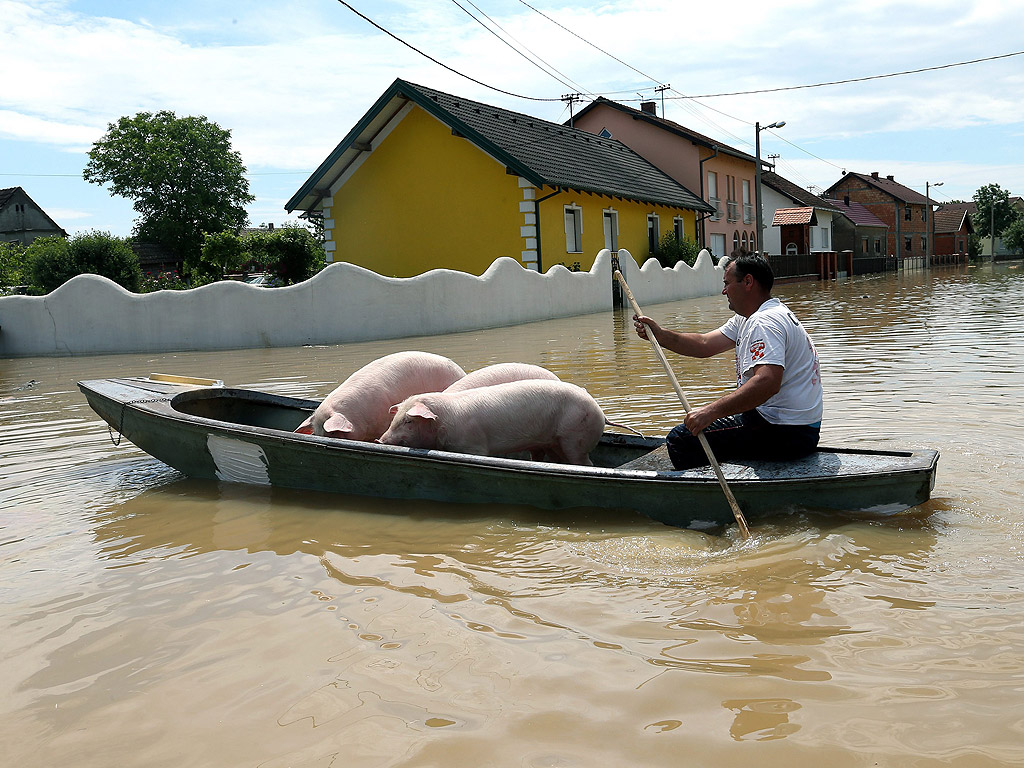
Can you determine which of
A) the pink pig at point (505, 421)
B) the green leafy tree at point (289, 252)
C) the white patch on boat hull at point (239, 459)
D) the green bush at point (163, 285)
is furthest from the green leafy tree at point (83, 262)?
the pink pig at point (505, 421)

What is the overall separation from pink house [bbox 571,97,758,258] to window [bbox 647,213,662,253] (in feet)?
7.58

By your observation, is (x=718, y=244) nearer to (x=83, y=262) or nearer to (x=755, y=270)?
(x=83, y=262)

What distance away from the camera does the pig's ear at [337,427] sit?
19.5 feet

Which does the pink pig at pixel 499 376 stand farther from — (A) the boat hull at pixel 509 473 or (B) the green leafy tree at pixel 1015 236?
(B) the green leafy tree at pixel 1015 236

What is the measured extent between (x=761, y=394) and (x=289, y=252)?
2423 cm

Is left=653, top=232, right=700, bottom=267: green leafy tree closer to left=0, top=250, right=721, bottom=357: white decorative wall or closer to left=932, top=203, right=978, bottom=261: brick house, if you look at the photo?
left=0, top=250, right=721, bottom=357: white decorative wall

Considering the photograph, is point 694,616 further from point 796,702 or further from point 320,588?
point 320,588

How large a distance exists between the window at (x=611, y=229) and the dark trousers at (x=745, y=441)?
84.0 feet

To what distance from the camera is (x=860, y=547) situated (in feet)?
14.8

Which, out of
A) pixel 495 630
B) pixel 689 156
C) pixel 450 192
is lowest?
pixel 495 630

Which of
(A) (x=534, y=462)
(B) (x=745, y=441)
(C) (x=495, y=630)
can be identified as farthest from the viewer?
(A) (x=534, y=462)

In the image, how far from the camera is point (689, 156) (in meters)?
38.5

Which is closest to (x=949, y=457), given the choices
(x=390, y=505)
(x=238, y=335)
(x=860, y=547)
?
(x=860, y=547)

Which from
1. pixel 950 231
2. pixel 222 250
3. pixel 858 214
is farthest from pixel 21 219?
pixel 950 231
